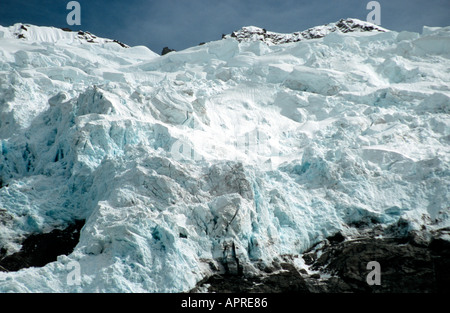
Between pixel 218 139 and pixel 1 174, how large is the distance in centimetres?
1073

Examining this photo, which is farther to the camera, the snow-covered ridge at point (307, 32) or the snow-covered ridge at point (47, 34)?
the snow-covered ridge at point (307, 32)

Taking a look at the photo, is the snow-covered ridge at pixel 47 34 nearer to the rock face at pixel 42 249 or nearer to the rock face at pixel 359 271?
the rock face at pixel 42 249

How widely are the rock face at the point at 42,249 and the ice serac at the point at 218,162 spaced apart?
15.9 inches

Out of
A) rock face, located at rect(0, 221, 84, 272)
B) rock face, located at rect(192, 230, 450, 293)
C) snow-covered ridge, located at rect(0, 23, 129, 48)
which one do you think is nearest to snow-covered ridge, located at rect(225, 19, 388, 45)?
snow-covered ridge, located at rect(0, 23, 129, 48)

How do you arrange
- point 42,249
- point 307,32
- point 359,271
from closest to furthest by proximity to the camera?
point 359,271
point 42,249
point 307,32

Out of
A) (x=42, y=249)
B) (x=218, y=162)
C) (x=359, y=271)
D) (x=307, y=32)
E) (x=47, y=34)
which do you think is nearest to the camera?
(x=359, y=271)

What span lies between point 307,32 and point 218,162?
1294 inches

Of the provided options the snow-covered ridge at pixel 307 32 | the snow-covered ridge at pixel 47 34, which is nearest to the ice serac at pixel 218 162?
the snow-covered ridge at pixel 47 34

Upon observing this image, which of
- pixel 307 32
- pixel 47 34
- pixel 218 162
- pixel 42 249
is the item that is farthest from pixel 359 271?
pixel 47 34

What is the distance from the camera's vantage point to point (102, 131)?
2053cm

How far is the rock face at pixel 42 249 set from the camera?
1553 cm

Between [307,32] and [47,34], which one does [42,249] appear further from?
[307,32]

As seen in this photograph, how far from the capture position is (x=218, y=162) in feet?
63.3
